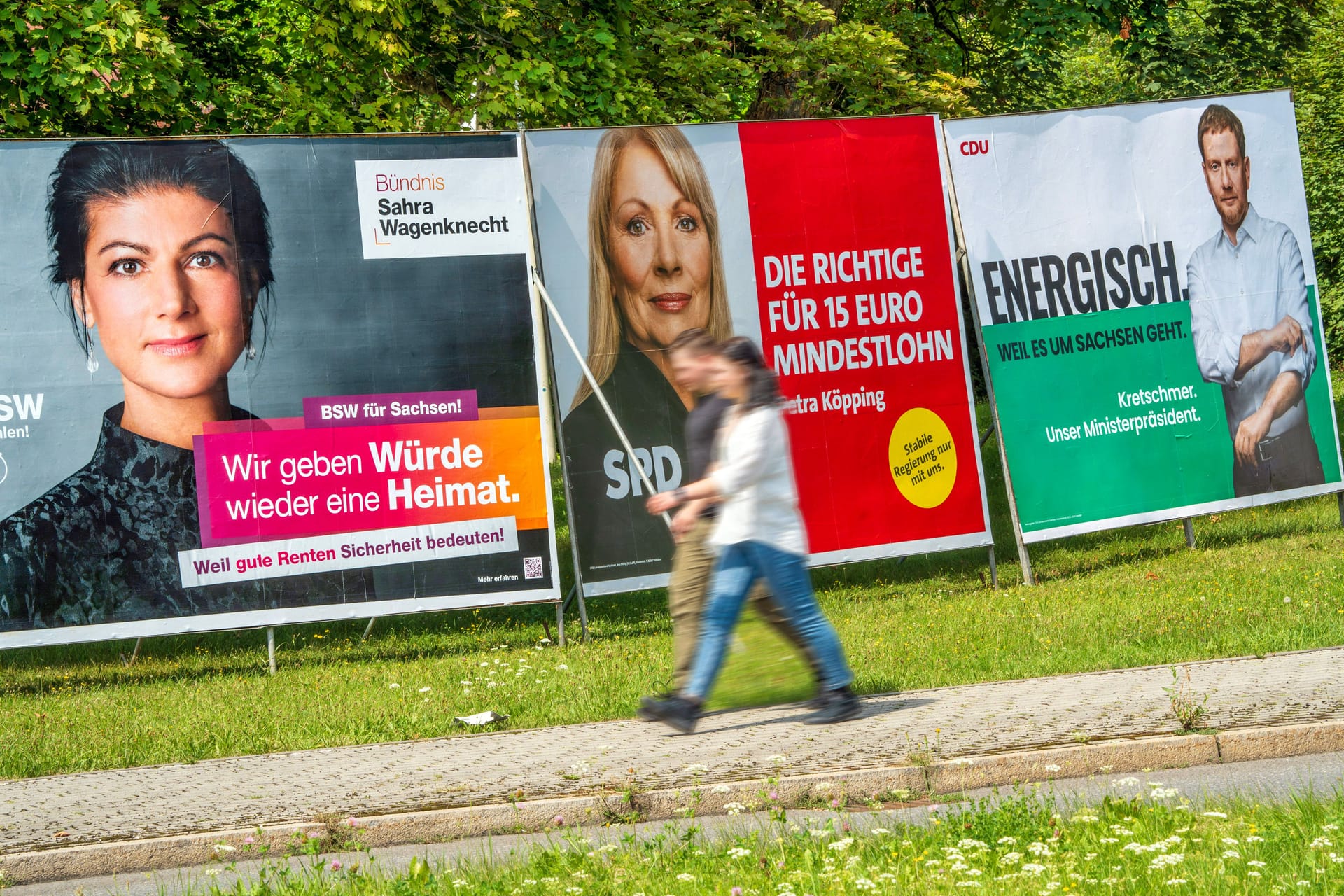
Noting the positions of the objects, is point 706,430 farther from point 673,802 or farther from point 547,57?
point 547,57

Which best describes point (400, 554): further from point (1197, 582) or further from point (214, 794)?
point (1197, 582)

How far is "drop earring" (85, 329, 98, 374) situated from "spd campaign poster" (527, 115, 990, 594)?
334 cm

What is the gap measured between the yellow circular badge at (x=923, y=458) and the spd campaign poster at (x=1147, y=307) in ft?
1.87

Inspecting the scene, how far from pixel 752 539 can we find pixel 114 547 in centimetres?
539

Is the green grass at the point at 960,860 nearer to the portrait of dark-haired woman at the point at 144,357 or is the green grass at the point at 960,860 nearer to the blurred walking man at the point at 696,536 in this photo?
the blurred walking man at the point at 696,536

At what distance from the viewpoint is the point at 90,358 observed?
31.6ft

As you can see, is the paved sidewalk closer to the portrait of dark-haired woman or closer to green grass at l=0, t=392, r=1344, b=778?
green grass at l=0, t=392, r=1344, b=778

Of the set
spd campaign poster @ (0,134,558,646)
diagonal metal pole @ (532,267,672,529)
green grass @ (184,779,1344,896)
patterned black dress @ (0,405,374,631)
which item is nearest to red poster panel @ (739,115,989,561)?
diagonal metal pole @ (532,267,672,529)

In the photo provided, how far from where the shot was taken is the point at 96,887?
5.10 metres

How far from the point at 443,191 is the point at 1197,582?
664cm

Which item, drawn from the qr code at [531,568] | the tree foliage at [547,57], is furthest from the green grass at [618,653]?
the tree foliage at [547,57]

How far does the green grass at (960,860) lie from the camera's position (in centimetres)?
402

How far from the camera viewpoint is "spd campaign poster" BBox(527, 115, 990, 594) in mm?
10531

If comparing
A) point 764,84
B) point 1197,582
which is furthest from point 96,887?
point 764,84
